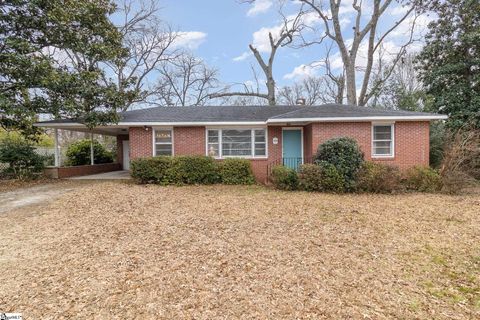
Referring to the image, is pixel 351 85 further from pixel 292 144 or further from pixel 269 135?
pixel 269 135

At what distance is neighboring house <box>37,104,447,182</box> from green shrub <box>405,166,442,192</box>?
1908 mm

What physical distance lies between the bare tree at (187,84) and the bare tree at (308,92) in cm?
907

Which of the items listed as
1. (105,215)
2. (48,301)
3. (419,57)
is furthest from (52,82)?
(419,57)

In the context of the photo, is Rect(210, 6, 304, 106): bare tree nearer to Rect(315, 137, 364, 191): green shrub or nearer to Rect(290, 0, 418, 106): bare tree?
Rect(290, 0, 418, 106): bare tree

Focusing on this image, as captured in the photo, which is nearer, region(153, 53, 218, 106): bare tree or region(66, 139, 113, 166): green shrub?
region(66, 139, 113, 166): green shrub

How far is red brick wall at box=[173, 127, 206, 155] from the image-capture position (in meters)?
12.8

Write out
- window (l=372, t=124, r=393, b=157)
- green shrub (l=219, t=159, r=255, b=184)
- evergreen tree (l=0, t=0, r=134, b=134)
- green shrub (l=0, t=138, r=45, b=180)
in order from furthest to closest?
green shrub (l=0, t=138, r=45, b=180) → window (l=372, t=124, r=393, b=157) → green shrub (l=219, t=159, r=255, b=184) → evergreen tree (l=0, t=0, r=134, b=134)

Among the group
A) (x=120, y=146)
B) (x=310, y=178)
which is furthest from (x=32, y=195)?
(x=120, y=146)

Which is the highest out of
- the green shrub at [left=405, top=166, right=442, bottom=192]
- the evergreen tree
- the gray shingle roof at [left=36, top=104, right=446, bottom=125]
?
the evergreen tree

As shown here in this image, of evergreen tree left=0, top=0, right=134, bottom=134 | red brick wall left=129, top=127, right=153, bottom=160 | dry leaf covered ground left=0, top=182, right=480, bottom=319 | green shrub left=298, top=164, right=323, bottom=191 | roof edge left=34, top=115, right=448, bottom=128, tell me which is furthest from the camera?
red brick wall left=129, top=127, right=153, bottom=160

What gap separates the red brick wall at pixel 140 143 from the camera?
41.7 ft

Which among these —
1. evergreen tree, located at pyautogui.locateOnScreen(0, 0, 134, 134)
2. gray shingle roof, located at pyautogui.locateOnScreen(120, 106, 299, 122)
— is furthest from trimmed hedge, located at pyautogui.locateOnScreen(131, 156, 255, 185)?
evergreen tree, located at pyautogui.locateOnScreen(0, 0, 134, 134)

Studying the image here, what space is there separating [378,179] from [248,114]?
6984 millimetres

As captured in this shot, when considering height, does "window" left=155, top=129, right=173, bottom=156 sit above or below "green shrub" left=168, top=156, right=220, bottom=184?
above
